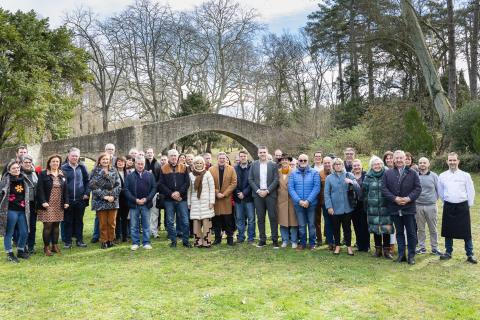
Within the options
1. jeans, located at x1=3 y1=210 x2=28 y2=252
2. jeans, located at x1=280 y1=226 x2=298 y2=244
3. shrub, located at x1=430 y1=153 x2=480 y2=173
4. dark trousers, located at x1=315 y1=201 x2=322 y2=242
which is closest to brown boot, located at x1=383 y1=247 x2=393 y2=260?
dark trousers, located at x1=315 y1=201 x2=322 y2=242

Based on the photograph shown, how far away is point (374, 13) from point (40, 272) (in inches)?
723

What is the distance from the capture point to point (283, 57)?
3366cm

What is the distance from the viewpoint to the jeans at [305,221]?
22.0ft

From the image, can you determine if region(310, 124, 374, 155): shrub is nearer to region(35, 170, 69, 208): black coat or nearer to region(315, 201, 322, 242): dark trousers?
region(315, 201, 322, 242): dark trousers

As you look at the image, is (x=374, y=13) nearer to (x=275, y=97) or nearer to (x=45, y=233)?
(x=275, y=97)

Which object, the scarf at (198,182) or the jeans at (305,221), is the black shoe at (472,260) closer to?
the jeans at (305,221)

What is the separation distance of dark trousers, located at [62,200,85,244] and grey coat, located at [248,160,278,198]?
114 inches

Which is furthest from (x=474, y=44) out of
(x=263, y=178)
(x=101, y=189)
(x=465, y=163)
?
(x=101, y=189)

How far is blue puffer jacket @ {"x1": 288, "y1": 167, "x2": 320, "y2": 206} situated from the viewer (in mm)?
6634

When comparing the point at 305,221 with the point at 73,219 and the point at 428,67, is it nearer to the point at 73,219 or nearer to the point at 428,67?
the point at 73,219

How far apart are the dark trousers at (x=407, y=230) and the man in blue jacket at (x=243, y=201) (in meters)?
2.34

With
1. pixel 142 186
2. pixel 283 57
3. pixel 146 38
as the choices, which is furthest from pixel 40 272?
pixel 283 57

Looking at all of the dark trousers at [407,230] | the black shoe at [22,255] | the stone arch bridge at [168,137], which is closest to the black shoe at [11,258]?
the black shoe at [22,255]

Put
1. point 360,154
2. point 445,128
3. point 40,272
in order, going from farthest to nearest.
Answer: point 360,154 < point 445,128 < point 40,272
